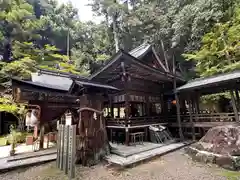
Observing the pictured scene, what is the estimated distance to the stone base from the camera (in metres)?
4.85

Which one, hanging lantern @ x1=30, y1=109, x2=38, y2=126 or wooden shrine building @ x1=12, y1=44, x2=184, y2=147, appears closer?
wooden shrine building @ x1=12, y1=44, x2=184, y2=147

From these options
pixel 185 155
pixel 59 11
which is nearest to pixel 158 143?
pixel 185 155

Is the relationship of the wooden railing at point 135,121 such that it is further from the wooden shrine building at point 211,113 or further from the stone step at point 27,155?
the stone step at point 27,155

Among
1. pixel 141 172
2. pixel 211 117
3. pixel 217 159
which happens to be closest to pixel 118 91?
pixel 141 172

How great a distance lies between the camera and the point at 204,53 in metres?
12.0

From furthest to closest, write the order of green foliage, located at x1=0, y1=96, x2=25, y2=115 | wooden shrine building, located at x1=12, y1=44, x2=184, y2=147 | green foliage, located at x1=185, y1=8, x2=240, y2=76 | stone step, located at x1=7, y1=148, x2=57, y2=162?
green foliage, located at x1=185, y1=8, x2=240, y2=76 < green foliage, located at x1=0, y1=96, x2=25, y2=115 < wooden shrine building, located at x1=12, y1=44, x2=184, y2=147 < stone step, located at x1=7, y1=148, x2=57, y2=162

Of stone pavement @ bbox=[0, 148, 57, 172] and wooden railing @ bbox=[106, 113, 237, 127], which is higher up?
wooden railing @ bbox=[106, 113, 237, 127]

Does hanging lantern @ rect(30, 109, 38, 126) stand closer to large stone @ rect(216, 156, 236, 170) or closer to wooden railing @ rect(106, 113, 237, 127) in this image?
wooden railing @ rect(106, 113, 237, 127)

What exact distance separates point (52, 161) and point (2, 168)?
1686mm

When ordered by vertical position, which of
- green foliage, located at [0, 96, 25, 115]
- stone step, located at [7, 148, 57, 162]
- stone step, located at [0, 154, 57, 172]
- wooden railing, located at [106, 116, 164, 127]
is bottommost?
stone step, located at [0, 154, 57, 172]

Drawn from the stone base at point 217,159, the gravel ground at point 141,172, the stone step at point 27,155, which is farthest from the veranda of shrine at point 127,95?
the stone base at point 217,159

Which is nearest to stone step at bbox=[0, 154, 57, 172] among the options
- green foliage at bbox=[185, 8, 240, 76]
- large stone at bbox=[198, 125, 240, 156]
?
large stone at bbox=[198, 125, 240, 156]

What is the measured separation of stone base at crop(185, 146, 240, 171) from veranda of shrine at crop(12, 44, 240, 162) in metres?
3.34

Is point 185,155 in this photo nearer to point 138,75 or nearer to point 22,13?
point 138,75
